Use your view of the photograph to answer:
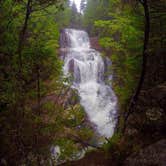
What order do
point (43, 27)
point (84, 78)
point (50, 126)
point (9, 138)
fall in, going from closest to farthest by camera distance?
point (9, 138), point (50, 126), point (43, 27), point (84, 78)

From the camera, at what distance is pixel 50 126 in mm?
7152

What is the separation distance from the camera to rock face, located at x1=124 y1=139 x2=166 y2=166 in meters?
5.69

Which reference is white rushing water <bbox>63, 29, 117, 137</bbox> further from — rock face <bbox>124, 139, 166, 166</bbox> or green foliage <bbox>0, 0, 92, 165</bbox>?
rock face <bbox>124, 139, 166, 166</bbox>

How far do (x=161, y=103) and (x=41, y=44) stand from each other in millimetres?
3250

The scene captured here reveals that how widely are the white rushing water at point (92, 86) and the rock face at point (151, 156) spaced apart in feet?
58.2

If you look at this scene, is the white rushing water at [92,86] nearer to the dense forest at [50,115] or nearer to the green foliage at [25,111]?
the dense forest at [50,115]

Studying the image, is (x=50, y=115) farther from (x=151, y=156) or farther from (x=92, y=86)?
(x=92, y=86)

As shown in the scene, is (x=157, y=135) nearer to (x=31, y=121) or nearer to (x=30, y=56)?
(x=31, y=121)

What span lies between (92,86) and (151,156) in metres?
25.7

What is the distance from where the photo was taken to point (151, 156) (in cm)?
590

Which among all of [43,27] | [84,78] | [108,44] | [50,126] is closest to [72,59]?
[84,78]

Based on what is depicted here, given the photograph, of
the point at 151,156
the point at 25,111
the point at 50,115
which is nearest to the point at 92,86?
the point at 50,115

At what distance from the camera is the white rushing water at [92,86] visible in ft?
88.2

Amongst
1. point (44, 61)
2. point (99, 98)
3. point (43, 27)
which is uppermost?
point (43, 27)
